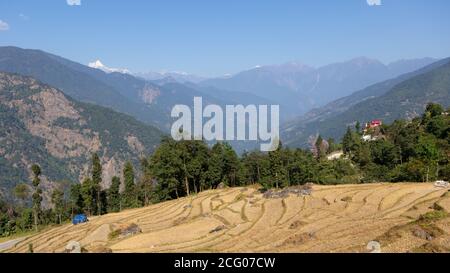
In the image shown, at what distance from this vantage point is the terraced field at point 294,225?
37.1 meters

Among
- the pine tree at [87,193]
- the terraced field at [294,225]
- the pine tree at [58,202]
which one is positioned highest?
the terraced field at [294,225]

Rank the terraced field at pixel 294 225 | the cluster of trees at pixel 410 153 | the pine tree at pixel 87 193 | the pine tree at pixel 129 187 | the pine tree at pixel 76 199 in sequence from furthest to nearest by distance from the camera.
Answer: the pine tree at pixel 129 187 < the pine tree at pixel 76 199 < the pine tree at pixel 87 193 < the cluster of trees at pixel 410 153 < the terraced field at pixel 294 225

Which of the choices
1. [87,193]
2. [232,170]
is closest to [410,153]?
[232,170]

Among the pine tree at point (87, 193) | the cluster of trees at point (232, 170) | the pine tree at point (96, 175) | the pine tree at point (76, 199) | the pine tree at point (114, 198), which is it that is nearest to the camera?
the cluster of trees at point (232, 170)

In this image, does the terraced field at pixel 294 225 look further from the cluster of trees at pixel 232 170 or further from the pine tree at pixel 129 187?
the pine tree at pixel 129 187

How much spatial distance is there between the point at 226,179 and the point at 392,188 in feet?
227

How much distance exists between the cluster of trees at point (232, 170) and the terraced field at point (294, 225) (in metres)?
18.4

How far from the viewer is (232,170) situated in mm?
140625

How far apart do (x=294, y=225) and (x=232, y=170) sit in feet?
291

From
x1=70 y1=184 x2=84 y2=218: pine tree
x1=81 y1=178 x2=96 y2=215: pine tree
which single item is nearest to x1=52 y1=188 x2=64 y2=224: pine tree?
x1=70 y1=184 x2=84 y2=218: pine tree

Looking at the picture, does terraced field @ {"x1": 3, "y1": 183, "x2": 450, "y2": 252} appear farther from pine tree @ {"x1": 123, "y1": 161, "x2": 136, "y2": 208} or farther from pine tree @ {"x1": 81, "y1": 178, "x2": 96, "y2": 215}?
pine tree @ {"x1": 123, "y1": 161, "x2": 136, "y2": 208}

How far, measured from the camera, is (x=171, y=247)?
51781 mm

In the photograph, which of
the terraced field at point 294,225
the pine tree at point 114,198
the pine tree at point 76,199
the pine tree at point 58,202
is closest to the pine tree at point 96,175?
the pine tree at point 76,199

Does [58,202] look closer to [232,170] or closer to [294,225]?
[232,170]
